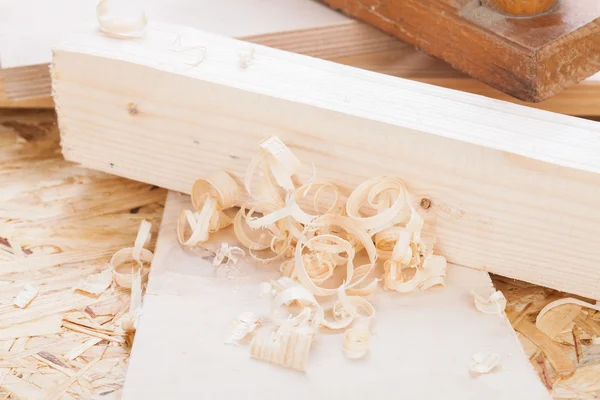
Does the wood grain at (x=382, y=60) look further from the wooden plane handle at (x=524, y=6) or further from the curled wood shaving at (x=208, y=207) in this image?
the curled wood shaving at (x=208, y=207)

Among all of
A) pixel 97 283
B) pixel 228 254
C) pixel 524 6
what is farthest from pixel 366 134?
pixel 97 283

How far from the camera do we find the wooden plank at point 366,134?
1.23 metres

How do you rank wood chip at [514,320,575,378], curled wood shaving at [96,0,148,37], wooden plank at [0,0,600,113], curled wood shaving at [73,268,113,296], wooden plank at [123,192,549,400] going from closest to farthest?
wooden plank at [123,192,549,400], wood chip at [514,320,575,378], curled wood shaving at [73,268,113,296], curled wood shaving at [96,0,148,37], wooden plank at [0,0,600,113]

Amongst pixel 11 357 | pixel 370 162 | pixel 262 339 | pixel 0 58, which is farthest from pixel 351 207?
pixel 0 58

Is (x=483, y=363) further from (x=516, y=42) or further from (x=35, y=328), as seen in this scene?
(x=35, y=328)

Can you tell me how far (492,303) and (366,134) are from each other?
1.16 feet

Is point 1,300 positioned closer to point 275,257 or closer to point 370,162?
point 275,257

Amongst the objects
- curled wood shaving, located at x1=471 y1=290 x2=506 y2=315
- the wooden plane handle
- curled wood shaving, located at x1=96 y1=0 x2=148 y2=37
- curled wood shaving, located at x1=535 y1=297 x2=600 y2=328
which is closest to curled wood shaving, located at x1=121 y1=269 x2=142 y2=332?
curled wood shaving, located at x1=96 y1=0 x2=148 y2=37

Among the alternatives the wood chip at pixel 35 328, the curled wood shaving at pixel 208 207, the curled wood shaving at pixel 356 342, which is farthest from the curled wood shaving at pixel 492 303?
the wood chip at pixel 35 328

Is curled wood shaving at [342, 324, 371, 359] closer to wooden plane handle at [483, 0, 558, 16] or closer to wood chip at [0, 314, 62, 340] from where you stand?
wood chip at [0, 314, 62, 340]

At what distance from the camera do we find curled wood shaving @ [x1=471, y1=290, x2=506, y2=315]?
1.24 m

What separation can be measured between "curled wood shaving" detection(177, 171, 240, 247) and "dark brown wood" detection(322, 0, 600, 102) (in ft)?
1.72

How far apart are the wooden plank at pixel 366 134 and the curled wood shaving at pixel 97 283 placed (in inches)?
9.3

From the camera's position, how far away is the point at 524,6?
1425 mm
